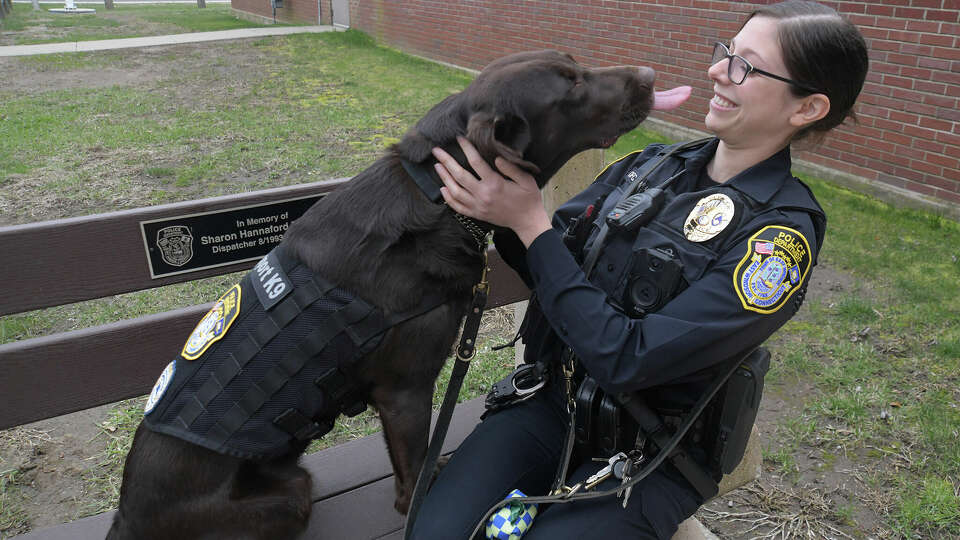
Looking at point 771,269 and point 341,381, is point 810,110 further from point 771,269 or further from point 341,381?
point 341,381

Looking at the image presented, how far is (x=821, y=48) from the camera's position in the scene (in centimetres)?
184

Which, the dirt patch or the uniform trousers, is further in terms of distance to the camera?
the dirt patch

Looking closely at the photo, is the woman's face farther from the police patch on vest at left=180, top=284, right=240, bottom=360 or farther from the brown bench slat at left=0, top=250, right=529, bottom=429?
the brown bench slat at left=0, top=250, right=529, bottom=429

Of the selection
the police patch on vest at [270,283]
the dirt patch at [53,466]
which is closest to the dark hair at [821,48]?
the police patch on vest at [270,283]

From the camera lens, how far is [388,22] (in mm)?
13477

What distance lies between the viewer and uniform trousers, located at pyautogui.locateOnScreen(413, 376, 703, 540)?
1.89m

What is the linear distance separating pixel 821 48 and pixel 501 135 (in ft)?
2.78

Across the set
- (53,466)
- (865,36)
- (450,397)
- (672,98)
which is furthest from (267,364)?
(865,36)

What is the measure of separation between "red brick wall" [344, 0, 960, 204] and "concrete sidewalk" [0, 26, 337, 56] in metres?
6.04

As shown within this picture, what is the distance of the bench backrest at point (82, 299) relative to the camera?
208 cm

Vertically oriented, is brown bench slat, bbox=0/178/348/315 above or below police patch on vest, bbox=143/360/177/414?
above

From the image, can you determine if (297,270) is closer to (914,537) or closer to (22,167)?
(914,537)

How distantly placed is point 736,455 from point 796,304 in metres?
0.45

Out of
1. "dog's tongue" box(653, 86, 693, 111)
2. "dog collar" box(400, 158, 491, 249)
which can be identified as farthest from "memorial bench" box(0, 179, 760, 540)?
"dog's tongue" box(653, 86, 693, 111)
